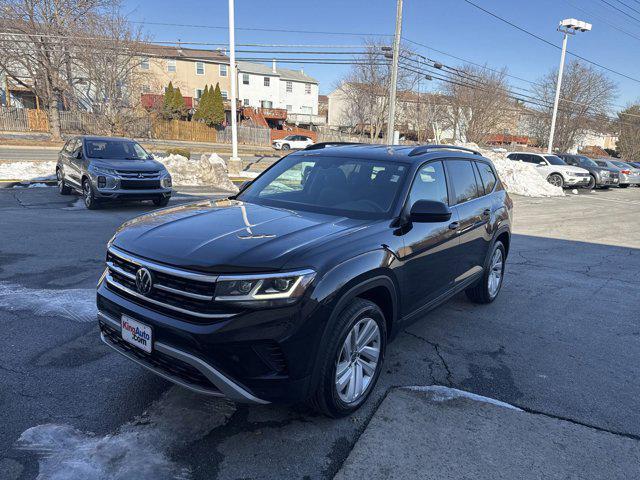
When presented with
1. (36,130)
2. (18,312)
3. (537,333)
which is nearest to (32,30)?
(36,130)

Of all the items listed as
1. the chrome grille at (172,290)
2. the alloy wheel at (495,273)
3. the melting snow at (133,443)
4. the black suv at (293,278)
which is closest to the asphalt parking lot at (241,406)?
the melting snow at (133,443)

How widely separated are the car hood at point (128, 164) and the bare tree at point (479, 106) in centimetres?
3694

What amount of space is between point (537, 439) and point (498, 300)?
10.1 ft

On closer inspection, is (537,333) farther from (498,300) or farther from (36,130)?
(36,130)

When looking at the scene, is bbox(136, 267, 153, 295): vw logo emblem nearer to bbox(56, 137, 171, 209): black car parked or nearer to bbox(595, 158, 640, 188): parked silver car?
bbox(56, 137, 171, 209): black car parked

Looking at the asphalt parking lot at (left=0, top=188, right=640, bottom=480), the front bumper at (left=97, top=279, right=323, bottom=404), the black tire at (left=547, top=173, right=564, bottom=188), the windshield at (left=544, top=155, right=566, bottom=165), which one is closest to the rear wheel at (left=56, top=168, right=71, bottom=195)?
the asphalt parking lot at (left=0, top=188, right=640, bottom=480)

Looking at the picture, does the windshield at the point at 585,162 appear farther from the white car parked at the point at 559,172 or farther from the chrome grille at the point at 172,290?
the chrome grille at the point at 172,290

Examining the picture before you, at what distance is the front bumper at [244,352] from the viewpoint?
2600 mm

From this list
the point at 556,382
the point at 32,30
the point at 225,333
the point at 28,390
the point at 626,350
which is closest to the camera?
the point at 225,333

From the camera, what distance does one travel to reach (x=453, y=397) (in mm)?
3574

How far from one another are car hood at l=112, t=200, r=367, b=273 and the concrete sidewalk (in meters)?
1.31

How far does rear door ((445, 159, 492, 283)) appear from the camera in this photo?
15.2ft

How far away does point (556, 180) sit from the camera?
2311 cm

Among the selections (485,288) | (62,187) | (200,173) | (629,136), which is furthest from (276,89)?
(485,288)
